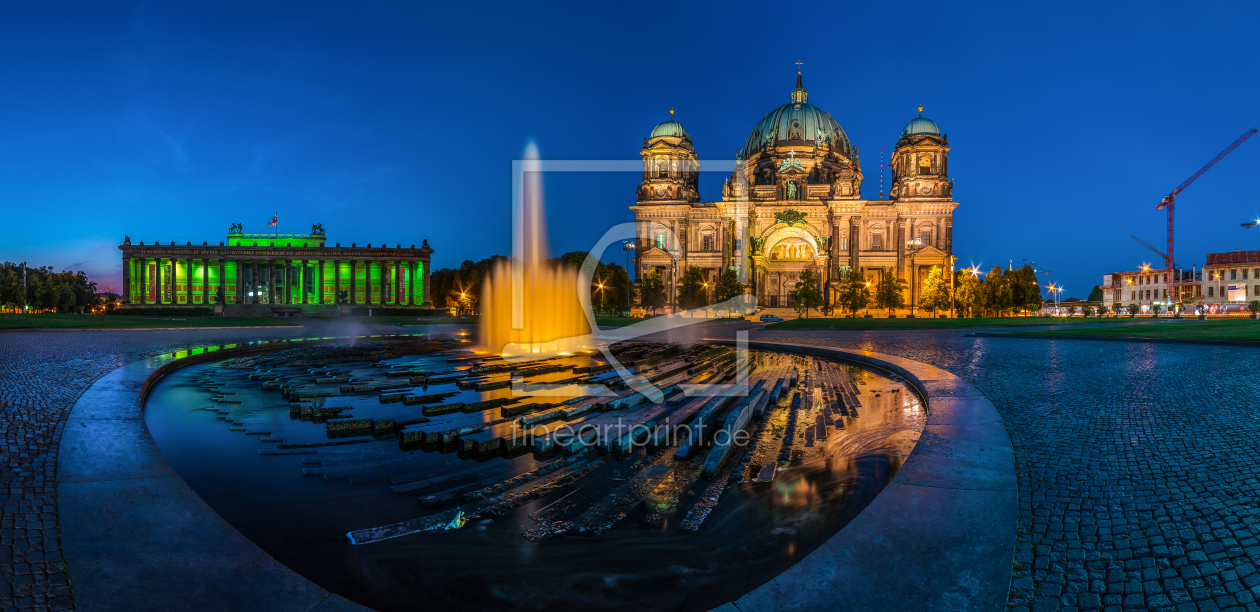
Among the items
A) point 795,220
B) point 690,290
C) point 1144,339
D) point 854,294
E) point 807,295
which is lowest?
point 1144,339

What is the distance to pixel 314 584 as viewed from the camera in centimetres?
294

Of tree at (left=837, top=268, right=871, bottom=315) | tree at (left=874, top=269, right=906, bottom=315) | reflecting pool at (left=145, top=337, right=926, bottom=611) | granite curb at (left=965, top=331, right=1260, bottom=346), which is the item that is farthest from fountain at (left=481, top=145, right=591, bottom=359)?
tree at (left=874, top=269, right=906, bottom=315)

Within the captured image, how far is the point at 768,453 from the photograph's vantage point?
6.70m

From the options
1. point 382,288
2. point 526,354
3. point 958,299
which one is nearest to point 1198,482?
point 526,354

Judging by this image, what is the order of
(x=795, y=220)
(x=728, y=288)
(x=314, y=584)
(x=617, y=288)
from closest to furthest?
(x=314, y=584), (x=617, y=288), (x=728, y=288), (x=795, y=220)

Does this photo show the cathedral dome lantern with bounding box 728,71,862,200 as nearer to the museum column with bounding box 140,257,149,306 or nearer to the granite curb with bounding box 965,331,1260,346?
the granite curb with bounding box 965,331,1260,346

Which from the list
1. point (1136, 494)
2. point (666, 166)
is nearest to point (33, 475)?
point (1136, 494)

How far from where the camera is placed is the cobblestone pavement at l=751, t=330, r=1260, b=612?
3020 mm

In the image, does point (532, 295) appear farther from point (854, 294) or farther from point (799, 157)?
point (799, 157)

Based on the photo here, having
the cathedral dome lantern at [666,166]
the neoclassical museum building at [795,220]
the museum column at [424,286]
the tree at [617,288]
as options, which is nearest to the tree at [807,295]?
the neoclassical museum building at [795,220]

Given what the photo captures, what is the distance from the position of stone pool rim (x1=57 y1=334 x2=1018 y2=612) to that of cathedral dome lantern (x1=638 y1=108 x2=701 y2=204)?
79038 mm

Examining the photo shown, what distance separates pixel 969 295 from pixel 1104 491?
7014 centimetres

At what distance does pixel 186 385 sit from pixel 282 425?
5.28m

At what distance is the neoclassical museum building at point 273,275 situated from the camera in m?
101
